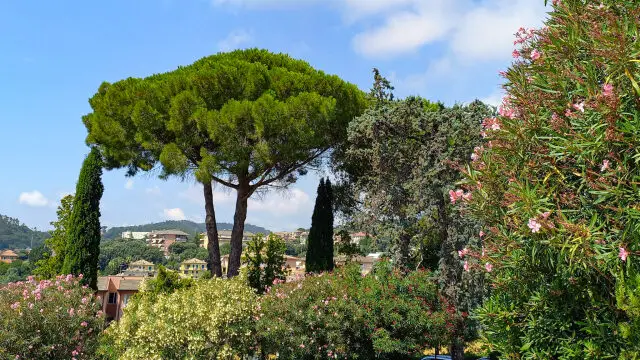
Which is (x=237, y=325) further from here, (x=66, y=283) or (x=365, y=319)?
(x=66, y=283)

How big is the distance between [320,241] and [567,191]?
12.8 m

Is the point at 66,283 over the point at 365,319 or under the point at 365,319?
over

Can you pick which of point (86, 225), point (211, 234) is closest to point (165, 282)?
point (211, 234)

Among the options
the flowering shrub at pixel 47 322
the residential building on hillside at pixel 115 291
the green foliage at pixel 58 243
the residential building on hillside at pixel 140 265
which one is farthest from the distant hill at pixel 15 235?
the flowering shrub at pixel 47 322

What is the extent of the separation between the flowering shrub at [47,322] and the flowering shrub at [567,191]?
8556 millimetres

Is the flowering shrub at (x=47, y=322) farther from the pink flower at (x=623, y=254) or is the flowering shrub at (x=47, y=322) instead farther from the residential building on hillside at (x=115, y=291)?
the residential building on hillside at (x=115, y=291)

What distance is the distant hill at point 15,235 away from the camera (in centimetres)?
18025

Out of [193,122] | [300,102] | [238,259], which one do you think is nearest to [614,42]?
[300,102]

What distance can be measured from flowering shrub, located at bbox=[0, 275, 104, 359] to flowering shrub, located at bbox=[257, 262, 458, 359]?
142 inches

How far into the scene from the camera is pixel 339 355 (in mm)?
10656

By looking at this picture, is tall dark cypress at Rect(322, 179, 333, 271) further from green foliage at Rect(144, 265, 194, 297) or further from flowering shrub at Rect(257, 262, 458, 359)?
flowering shrub at Rect(257, 262, 458, 359)

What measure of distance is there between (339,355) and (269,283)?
804 cm

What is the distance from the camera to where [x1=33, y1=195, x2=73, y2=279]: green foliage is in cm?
1602

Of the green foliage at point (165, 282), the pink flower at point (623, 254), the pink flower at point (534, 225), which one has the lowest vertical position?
the green foliage at point (165, 282)
